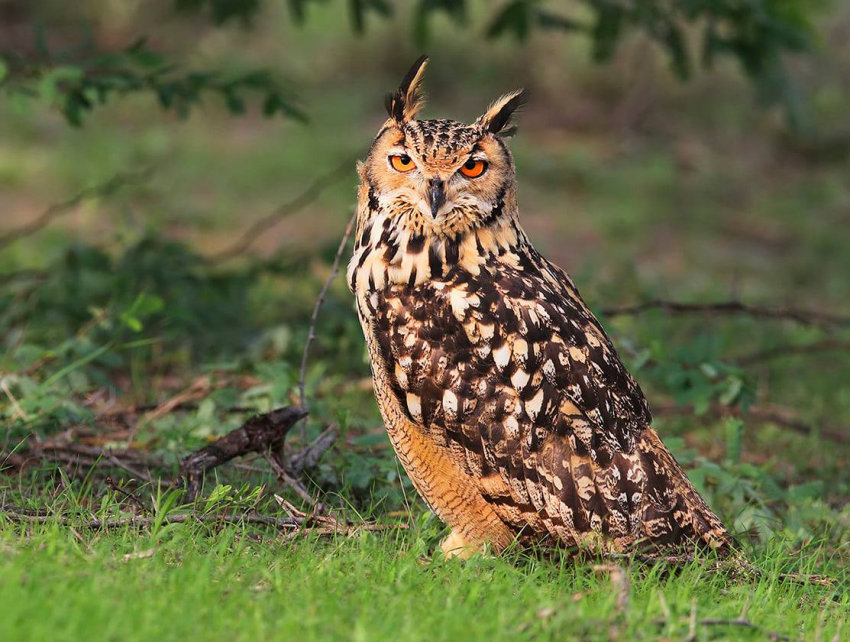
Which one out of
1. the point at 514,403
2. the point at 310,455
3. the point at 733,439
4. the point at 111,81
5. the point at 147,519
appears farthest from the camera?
the point at 111,81

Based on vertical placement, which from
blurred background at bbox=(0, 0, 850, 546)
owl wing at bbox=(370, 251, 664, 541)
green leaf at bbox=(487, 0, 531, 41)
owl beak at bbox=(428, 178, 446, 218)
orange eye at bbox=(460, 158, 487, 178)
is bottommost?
blurred background at bbox=(0, 0, 850, 546)

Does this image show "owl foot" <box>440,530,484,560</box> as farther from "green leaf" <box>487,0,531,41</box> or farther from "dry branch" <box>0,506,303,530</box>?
"green leaf" <box>487,0,531,41</box>

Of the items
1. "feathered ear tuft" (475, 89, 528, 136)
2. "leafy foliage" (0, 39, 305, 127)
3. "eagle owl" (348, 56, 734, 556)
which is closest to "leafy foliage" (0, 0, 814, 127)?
"leafy foliage" (0, 39, 305, 127)

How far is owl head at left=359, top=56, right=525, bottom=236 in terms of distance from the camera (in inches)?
149

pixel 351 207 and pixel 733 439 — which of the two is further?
pixel 733 439

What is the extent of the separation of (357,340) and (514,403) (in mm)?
2731

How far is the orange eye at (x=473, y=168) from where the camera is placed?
3.85 metres

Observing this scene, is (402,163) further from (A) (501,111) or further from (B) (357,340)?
(B) (357,340)

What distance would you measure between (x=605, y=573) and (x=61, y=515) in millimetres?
1704

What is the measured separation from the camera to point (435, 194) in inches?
147

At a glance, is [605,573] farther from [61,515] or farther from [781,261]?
[781,261]

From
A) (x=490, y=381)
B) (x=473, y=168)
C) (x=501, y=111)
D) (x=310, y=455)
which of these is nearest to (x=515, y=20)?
(x=501, y=111)

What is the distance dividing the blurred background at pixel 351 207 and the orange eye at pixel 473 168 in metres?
1.22

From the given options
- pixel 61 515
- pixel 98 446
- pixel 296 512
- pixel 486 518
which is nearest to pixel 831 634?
pixel 486 518
